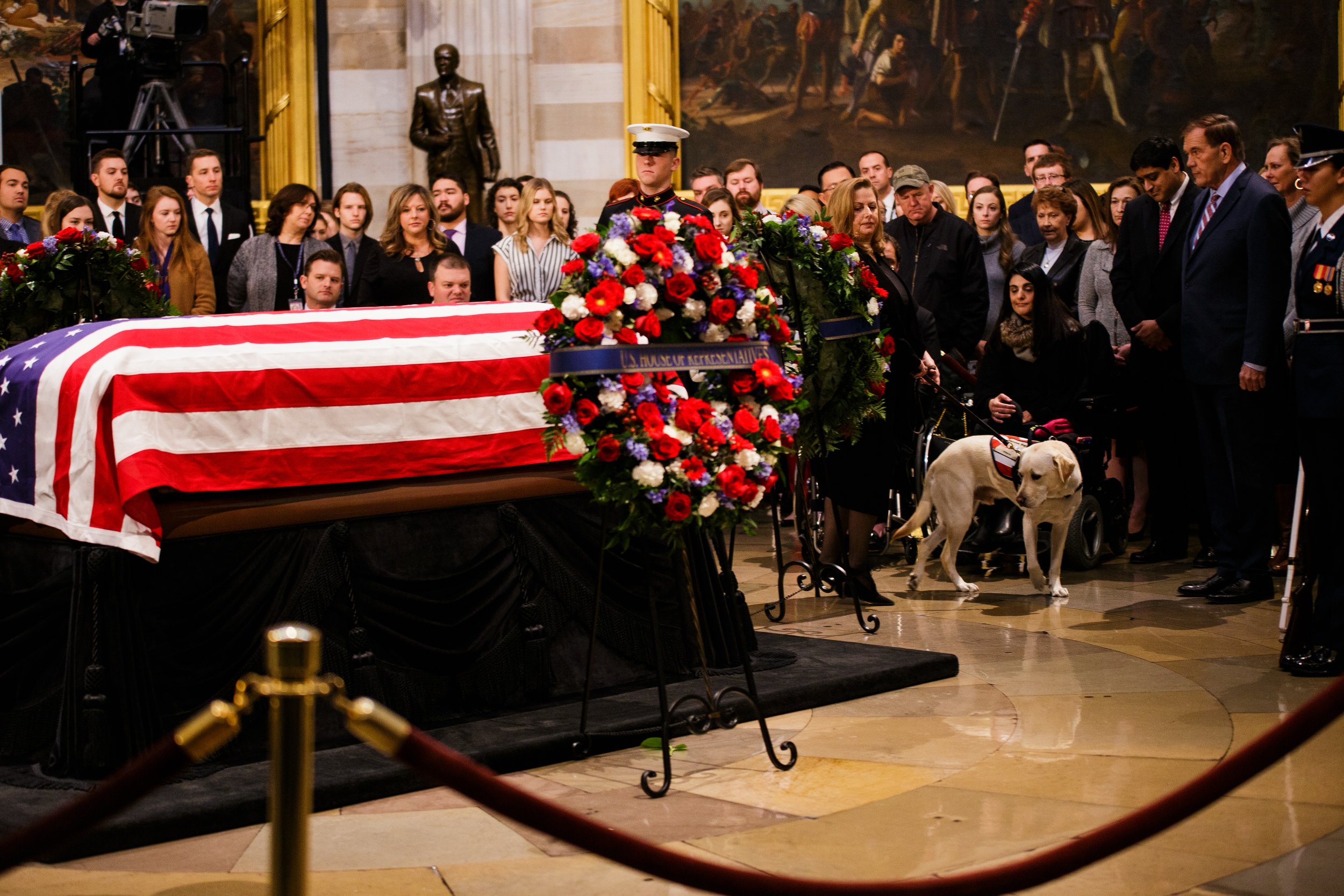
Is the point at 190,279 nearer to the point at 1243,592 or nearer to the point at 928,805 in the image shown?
the point at 928,805

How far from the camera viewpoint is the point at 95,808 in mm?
2381

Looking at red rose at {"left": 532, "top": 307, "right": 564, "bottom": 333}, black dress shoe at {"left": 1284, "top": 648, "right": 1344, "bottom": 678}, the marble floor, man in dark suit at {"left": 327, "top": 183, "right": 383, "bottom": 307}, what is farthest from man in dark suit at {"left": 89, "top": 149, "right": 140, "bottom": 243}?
black dress shoe at {"left": 1284, "top": 648, "right": 1344, "bottom": 678}

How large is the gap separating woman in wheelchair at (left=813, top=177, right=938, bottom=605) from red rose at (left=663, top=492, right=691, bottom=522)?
9.64 feet

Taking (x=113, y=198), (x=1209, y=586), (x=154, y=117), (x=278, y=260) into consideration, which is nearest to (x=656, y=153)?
(x=278, y=260)

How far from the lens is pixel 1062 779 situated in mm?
4707

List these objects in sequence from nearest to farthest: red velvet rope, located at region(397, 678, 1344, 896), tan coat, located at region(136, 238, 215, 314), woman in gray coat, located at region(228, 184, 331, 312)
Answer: red velvet rope, located at region(397, 678, 1344, 896)
woman in gray coat, located at region(228, 184, 331, 312)
tan coat, located at region(136, 238, 215, 314)

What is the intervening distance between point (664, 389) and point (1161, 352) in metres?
5.23

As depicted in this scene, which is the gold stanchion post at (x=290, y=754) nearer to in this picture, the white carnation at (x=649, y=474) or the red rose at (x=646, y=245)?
the white carnation at (x=649, y=474)

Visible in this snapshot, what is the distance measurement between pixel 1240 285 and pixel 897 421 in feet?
6.63

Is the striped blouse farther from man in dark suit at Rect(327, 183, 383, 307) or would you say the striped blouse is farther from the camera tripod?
the camera tripod

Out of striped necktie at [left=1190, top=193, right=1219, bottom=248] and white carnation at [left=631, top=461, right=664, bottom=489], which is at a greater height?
striped necktie at [left=1190, top=193, right=1219, bottom=248]

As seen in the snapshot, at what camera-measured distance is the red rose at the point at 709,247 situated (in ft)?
16.2

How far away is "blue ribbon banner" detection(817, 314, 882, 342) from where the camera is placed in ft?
22.5

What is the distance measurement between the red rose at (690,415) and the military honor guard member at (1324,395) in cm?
280
